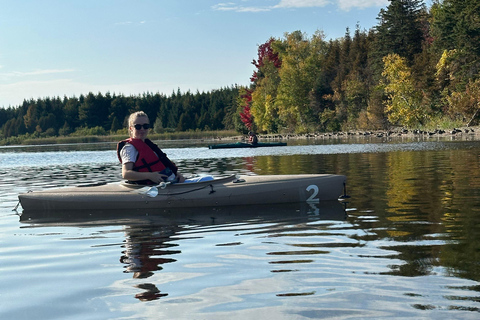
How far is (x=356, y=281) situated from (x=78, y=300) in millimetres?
2415

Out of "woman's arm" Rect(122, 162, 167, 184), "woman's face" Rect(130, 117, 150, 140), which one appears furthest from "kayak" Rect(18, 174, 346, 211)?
"woman's face" Rect(130, 117, 150, 140)

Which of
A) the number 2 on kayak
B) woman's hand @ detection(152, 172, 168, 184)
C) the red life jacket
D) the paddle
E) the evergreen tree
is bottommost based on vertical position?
the number 2 on kayak

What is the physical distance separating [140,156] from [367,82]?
59550 mm

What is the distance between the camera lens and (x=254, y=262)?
5945mm

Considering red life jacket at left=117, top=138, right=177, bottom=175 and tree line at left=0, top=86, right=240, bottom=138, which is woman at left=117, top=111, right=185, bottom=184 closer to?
red life jacket at left=117, top=138, right=177, bottom=175

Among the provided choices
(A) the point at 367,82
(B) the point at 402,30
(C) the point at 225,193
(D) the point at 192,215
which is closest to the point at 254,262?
(D) the point at 192,215

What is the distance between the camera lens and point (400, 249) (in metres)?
6.17

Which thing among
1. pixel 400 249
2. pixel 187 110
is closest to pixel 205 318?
pixel 400 249

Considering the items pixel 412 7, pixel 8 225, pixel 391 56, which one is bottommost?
pixel 8 225

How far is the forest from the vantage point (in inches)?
1810

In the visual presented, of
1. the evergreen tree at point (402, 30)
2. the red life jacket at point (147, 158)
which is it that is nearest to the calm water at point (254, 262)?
the red life jacket at point (147, 158)

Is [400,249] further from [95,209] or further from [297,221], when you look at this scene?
[95,209]

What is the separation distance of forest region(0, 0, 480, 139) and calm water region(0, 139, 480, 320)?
37402mm

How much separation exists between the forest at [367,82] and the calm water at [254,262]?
37.4 m
